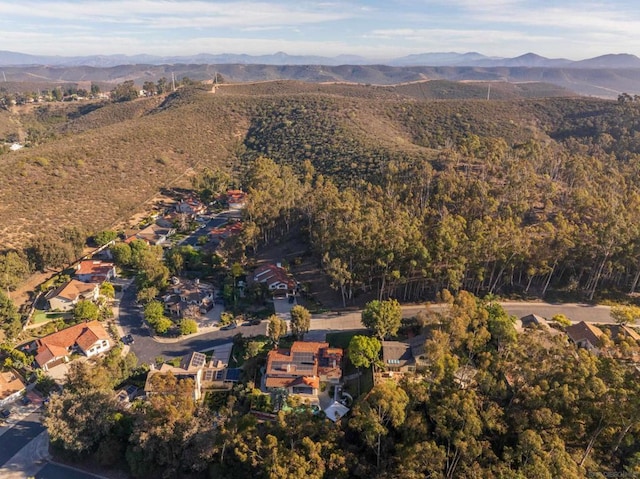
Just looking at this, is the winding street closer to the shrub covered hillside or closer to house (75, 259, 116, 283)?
the shrub covered hillside

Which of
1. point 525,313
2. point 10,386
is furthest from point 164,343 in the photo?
point 525,313

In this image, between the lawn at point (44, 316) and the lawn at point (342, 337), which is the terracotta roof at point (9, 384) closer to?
the lawn at point (44, 316)

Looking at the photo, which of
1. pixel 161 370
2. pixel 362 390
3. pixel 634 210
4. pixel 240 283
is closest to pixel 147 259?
pixel 240 283

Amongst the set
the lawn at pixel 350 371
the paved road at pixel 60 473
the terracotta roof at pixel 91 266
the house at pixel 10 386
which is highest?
the terracotta roof at pixel 91 266

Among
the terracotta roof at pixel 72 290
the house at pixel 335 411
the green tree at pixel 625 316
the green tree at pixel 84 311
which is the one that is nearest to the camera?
the house at pixel 335 411

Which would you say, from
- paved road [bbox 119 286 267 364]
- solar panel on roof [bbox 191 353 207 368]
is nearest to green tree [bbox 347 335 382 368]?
paved road [bbox 119 286 267 364]

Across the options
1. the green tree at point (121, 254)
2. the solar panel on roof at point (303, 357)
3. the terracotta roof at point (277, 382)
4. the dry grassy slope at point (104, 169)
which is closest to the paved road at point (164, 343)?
the solar panel on roof at point (303, 357)

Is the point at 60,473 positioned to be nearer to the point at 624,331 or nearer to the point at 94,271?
the point at 94,271

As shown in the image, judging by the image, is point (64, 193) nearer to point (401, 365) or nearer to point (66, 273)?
point (66, 273)
